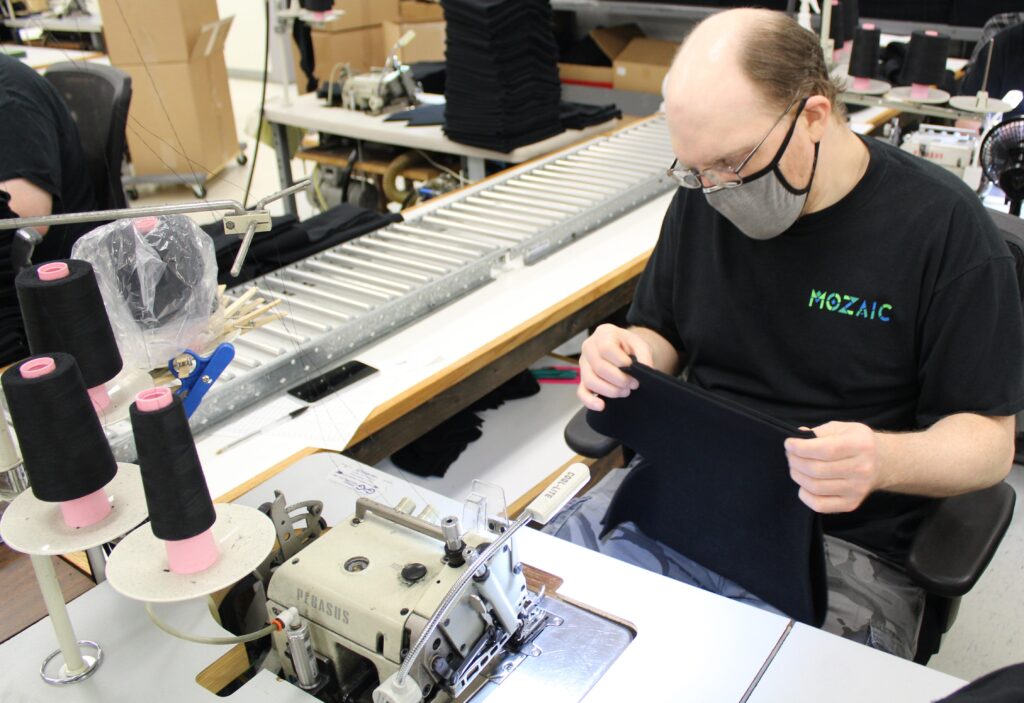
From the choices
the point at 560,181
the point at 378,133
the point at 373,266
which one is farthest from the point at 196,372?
the point at 378,133

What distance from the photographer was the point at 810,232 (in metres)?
1.26

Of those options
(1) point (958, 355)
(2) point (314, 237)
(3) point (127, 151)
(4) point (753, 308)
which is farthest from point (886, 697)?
(3) point (127, 151)

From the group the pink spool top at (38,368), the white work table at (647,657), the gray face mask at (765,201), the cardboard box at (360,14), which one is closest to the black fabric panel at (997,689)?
the white work table at (647,657)

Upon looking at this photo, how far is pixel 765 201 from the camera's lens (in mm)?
1193

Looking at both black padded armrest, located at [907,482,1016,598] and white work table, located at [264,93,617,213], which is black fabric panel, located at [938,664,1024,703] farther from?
white work table, located at [264,93,617,213]

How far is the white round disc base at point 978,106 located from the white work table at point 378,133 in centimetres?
131

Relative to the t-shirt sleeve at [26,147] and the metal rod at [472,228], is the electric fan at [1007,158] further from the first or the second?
the t-shirt sleeve at [26,147]

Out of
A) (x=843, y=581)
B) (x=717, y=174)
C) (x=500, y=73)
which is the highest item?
(x=717, y=174)

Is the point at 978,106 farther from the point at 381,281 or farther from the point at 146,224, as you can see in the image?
the point at 146,224

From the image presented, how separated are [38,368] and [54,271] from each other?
198 mm

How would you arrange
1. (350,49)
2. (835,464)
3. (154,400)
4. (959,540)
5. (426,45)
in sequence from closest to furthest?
(154,400)
(835,464)
(959,540)
(350,49)
(426,45)

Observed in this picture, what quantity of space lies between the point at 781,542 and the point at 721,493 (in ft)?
0.33

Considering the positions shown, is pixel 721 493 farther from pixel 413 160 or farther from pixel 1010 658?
pixel 413 160

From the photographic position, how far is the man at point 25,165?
63.1 inches
